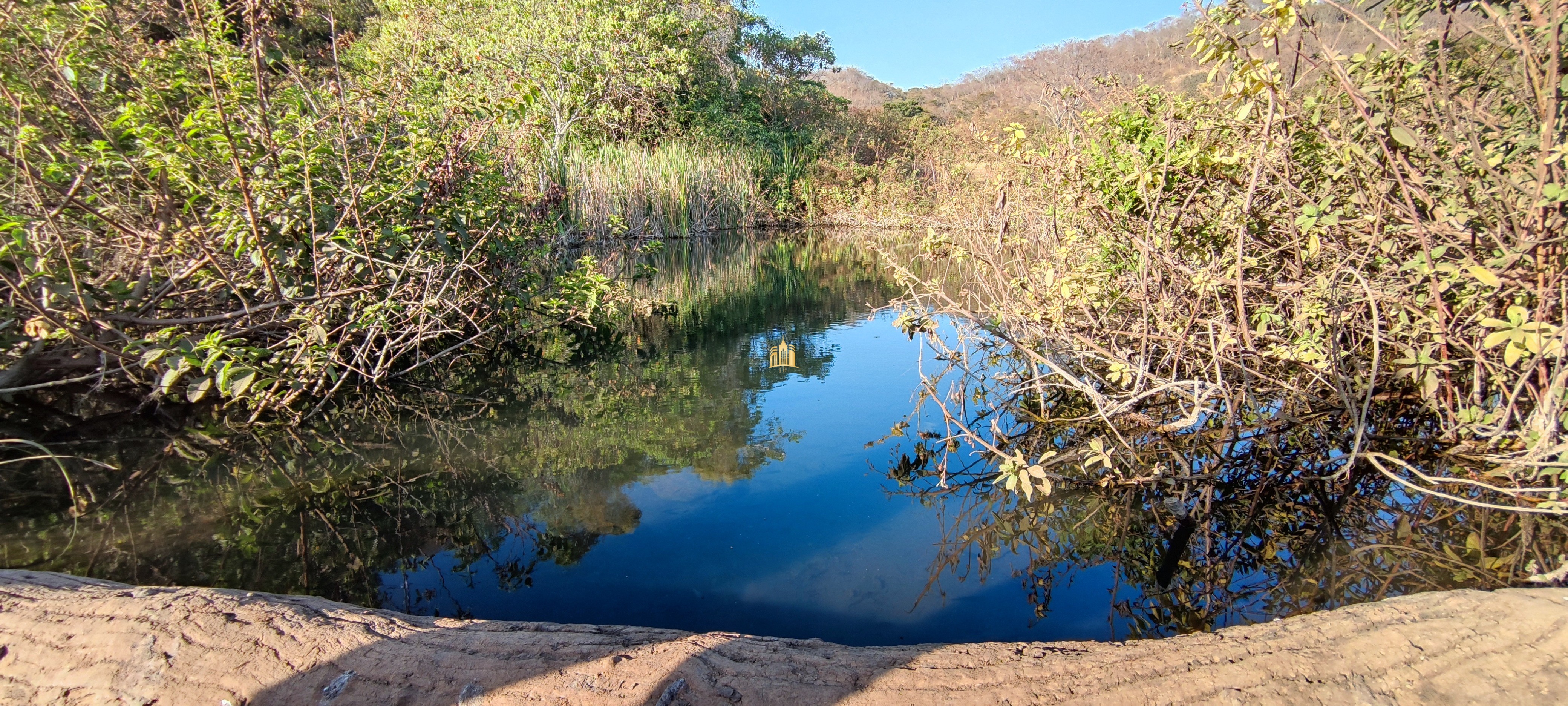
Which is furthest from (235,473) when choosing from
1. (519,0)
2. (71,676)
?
(519,0)

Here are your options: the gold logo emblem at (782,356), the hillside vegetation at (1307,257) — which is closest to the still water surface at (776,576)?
the hillside vegetation at (1307,257)

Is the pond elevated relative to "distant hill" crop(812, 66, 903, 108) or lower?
lower

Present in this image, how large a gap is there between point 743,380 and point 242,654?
363 centimetres

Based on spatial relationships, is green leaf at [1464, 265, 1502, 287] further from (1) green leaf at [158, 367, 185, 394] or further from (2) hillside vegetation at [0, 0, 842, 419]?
(1) green leaf at [158, 367, 185, 394]

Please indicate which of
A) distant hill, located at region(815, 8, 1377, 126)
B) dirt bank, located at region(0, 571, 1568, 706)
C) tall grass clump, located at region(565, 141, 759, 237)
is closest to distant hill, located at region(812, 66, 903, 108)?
tall grass clump, located at region(565, 141, 759, 237)

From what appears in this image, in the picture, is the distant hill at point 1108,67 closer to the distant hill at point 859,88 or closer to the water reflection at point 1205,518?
the water reflection at point 1205,518

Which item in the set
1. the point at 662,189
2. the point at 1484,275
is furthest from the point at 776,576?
the point at 662,189

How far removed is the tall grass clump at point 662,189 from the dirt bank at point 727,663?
9063 mm

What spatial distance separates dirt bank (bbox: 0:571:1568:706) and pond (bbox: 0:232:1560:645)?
525 millimetres

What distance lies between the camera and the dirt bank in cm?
167

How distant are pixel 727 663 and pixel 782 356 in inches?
168

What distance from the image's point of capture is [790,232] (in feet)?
63.8

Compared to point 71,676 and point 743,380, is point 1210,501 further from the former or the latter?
point 71,676

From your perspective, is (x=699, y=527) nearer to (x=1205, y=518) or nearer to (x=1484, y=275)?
(x=1205, y=518)
